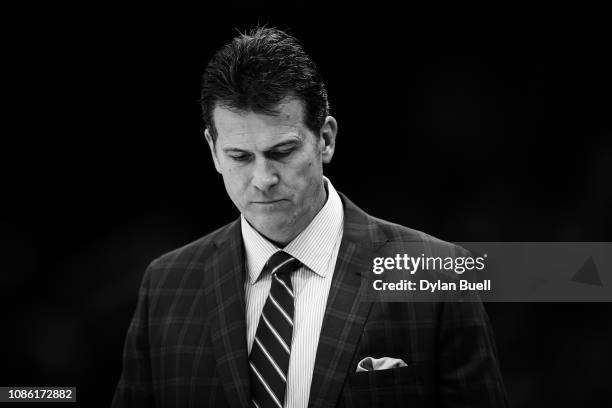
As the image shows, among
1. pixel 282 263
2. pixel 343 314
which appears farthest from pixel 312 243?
pixel 343 314

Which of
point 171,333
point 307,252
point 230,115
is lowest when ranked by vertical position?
point 171,333

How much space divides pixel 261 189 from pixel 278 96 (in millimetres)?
226

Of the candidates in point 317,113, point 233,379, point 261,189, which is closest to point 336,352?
point 233,379

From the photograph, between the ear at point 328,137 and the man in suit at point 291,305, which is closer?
the man in suit at point 291,305

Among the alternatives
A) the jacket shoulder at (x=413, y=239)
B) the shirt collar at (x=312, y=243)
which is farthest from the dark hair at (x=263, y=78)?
the jacket shoulder at (x=413, y=239)

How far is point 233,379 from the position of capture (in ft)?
7.20

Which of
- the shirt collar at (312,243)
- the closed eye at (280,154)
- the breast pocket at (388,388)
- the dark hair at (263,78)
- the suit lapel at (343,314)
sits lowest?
the breast pocket at (388,388)

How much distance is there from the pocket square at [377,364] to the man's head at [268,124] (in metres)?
0.39

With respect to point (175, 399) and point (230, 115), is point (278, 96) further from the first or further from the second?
point (175, 399)

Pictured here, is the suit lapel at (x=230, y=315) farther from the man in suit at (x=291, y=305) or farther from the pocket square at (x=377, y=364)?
the pocket square at (x=377, y=364)

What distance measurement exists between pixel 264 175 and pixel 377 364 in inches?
20.9

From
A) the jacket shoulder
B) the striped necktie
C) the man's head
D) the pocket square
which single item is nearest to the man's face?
the man's head

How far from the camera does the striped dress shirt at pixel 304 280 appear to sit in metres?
2.19

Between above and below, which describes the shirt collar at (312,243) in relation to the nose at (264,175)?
below
